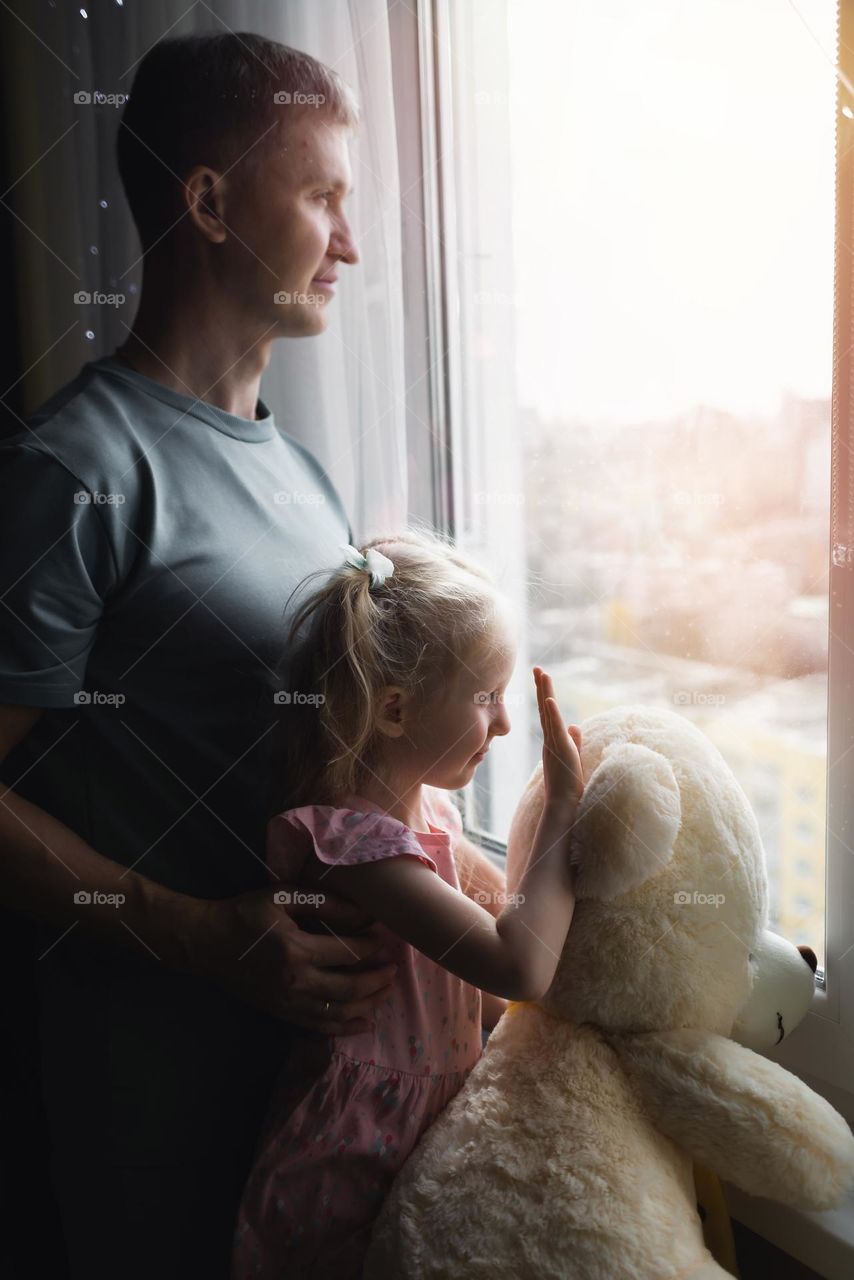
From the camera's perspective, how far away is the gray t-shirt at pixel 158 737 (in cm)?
92

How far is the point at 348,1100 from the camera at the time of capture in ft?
2.72

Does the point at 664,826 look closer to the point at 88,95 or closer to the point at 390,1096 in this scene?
the point at 390,1096

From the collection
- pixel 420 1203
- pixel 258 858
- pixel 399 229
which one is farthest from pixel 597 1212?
pixel 399 229

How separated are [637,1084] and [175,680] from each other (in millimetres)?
561

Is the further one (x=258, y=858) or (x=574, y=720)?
(x=574, y=720)

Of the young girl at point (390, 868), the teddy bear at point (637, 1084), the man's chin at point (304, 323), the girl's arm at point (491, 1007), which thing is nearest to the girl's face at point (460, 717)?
the young girl at point (390, 868)

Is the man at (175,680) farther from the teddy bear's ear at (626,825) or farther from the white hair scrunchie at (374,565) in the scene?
the teddy bear's ear at (626,825)

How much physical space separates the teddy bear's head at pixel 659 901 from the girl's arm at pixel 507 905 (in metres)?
0.02

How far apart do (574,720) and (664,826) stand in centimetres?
53

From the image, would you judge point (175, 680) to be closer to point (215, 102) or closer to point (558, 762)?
point (558, 762)

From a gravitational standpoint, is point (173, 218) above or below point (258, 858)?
above

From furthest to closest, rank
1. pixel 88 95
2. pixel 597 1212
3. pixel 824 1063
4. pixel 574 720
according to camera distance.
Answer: pixel 88 95, pixel 574 720, pixel 824 1063, pixel 597 1212

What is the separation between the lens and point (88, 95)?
4.84 ft

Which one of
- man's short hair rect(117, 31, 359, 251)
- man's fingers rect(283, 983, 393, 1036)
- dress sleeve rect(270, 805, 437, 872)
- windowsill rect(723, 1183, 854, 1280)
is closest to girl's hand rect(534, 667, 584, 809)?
dress sleeve rect(270, 805, 437, 872)
